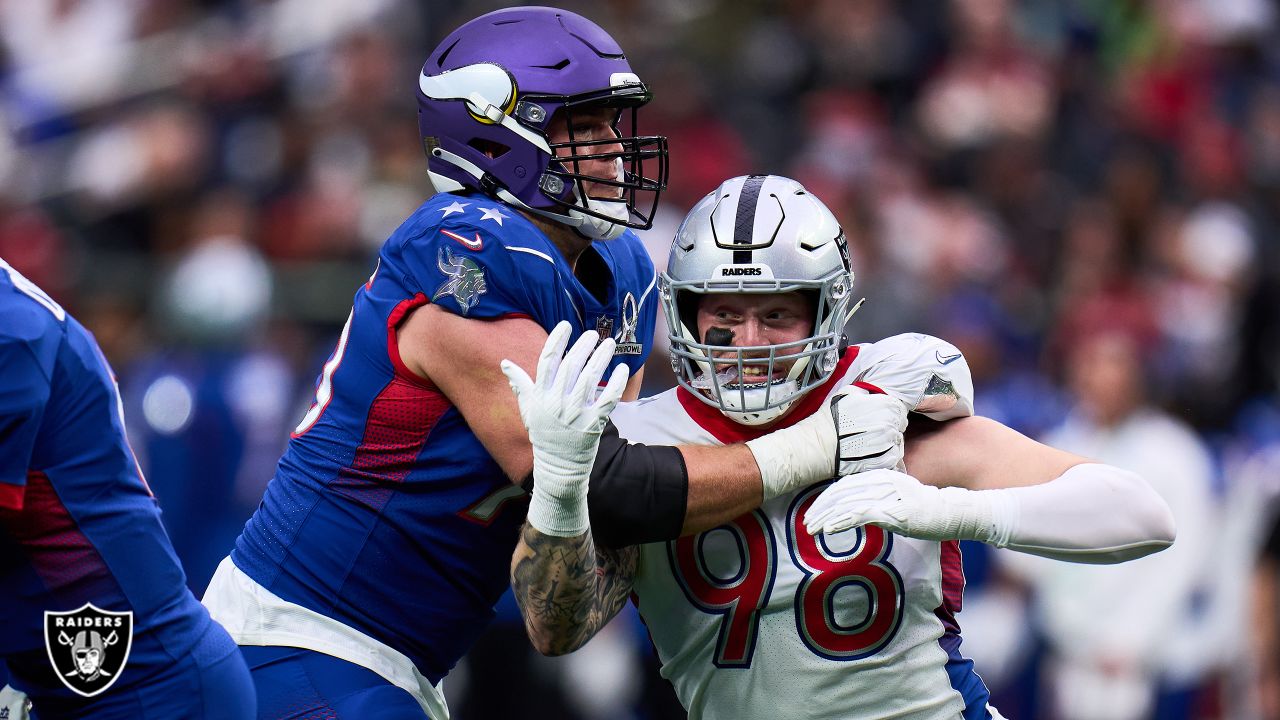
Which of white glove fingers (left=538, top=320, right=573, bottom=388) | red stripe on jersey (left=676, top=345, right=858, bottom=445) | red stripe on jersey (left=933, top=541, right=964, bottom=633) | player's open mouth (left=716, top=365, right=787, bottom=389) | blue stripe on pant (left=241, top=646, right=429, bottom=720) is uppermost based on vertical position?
white glove fingers (left=538, top=320, right=573, bottom=388)

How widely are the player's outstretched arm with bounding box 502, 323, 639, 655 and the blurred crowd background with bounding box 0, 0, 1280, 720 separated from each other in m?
4.40

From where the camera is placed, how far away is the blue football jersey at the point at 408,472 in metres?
3.53

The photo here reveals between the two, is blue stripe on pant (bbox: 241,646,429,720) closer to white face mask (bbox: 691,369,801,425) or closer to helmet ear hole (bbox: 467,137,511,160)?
white face mask (bbox: 691,369,801,425)

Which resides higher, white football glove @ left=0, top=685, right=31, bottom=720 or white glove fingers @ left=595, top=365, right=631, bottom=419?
white glove fingers @ left=595, top=365, right=631, bottom=419

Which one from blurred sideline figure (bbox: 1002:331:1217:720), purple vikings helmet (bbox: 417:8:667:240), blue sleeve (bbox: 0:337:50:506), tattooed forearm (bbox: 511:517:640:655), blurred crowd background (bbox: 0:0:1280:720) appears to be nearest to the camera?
blue sleeve (bbox: 0:337:50:506)

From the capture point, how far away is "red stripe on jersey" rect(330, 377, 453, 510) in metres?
3.55

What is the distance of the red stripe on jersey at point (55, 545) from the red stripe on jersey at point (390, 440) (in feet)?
2.22

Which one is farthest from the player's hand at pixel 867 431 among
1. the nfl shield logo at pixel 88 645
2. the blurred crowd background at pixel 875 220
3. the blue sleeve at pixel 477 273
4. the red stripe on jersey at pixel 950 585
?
the blurred crowd background at pixel 875 220

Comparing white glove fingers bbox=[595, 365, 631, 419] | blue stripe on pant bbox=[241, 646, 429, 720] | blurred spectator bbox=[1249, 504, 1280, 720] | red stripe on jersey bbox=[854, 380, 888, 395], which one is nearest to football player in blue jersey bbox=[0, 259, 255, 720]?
blue stripe on pant bbox=[241, 646, 429, 720]

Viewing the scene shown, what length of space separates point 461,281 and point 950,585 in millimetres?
1165

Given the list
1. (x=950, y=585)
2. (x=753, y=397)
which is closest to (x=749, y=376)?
(x=753, y=397)

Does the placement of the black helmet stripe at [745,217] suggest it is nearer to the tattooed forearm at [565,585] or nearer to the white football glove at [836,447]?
the white football glove at [836,447]

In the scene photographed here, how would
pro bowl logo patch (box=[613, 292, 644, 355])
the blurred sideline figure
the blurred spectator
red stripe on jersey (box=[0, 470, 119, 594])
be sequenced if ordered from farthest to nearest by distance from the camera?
1. the blurred sideline figure
2. the blurred spectator
3. pro bowl logo patch (box=[613, 292, 644, 355])
4. red stripe on jersey (box=[0, 470, 119, 594])

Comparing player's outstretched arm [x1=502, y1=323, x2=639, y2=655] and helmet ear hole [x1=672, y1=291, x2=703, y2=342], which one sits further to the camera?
helmet ear hole [x1=672, y1=291, x2=703, y2=342]
